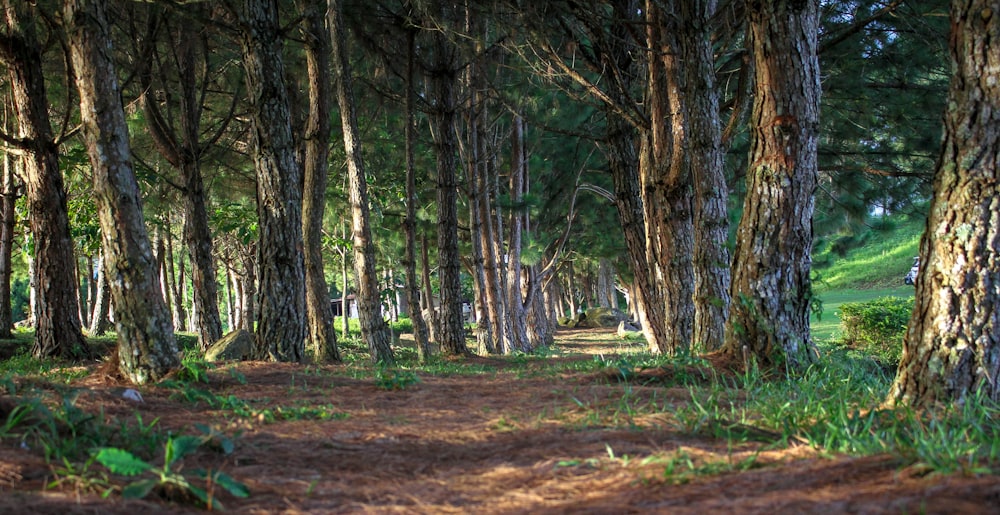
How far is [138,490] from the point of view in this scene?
2459 millimetres

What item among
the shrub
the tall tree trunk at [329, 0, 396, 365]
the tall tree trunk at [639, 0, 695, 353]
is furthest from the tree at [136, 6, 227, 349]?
the shrub

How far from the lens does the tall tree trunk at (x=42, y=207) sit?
373 inches

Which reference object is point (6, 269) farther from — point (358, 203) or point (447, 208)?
point (447, 208)

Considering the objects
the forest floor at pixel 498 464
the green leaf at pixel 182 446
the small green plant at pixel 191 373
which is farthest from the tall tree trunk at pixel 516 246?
the green leaf at pixel 182 446

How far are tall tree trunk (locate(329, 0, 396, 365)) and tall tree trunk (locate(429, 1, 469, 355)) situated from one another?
5.87 feet

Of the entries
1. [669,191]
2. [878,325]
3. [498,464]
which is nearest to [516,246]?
[878,325]

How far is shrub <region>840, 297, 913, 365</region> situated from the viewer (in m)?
14.5

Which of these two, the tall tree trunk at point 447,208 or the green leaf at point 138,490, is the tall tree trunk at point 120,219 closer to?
the green leaf at point 138,490

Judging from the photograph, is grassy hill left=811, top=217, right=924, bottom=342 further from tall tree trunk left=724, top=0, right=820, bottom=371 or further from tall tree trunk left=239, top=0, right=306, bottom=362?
tall tree trunk left=239, top=0, right=306, bottom=362

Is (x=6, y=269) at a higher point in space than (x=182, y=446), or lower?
higher

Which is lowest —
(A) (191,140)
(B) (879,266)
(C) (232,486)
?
(C) (232,486)

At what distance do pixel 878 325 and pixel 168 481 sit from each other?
15360 mm

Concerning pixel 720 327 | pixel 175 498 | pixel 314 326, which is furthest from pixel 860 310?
pixel 175 498

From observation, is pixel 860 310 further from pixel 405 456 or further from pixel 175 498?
pixel 175 498
